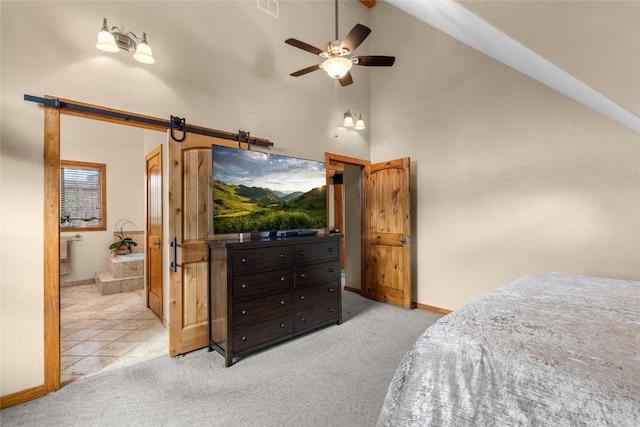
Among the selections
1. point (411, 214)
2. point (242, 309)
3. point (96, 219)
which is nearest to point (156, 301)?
point (242, 309)

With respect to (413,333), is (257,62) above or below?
above

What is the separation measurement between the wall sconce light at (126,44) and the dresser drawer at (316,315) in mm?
2636

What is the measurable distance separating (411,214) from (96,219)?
226 inches

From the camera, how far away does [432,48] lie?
12.5 feet

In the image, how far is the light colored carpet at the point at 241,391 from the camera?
1.80 meters

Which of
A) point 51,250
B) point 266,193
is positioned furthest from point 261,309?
point 51,250

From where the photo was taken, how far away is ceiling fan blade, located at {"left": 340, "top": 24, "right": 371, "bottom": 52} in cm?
215

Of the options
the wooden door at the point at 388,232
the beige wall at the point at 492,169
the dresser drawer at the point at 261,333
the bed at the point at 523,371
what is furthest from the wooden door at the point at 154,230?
the bed at the point at 523,371

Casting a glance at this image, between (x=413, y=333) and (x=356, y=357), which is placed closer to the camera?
Answer: (x=356, y=357)

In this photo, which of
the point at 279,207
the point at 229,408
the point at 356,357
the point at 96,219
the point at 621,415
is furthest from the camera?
the point at 96,219

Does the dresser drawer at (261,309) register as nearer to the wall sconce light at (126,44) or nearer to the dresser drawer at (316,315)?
the dresser drawer at (316,315)

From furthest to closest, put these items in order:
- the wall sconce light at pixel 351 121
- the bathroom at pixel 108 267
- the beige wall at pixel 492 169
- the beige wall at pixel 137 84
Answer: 1. the wall sconce light at pixel 351 121
2. the bathroom at pixel 108 267
3. the beige wall at pixel 492 169
4. the beige wall at pixel 137 84

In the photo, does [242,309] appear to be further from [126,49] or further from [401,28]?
[401,28]

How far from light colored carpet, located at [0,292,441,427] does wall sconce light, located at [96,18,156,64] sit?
8.36 feet
